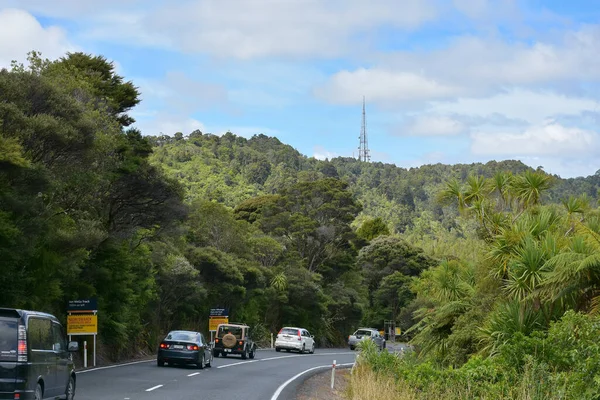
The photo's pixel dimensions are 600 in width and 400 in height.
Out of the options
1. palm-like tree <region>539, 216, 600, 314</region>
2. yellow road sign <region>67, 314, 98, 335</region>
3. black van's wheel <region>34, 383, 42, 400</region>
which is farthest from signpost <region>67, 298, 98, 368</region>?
palm-like tree <region>539, 216, 600, 314</region>

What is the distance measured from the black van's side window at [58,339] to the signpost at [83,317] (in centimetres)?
1370

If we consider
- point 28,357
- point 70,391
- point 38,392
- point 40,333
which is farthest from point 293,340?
point 28,357

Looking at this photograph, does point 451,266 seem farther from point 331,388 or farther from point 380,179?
point 380,179

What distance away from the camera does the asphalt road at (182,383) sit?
1955 cm

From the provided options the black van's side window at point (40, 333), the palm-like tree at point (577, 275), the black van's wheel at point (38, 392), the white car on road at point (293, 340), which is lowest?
the white car on road at point (293, 340)

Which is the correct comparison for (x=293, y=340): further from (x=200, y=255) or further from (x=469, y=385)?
(x=469, y=385)

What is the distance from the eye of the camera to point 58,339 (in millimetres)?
16219

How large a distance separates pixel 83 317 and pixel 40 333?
51.8ft

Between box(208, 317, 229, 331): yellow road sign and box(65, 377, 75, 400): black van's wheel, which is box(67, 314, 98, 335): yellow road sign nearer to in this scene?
box(65, 377, 75, 400): black van's wheel

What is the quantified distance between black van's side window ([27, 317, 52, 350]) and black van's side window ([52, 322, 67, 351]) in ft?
0.83

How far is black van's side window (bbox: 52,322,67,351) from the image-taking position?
52.0ft

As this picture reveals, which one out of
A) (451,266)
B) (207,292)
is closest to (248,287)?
(207,292)

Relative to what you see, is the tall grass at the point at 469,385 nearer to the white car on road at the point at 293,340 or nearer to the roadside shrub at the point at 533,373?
the roadside shrub at the point at 533,373

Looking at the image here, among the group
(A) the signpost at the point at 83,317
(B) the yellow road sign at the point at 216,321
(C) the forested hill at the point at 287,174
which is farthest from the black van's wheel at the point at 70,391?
(C) the forested hill at the point at 287,174
